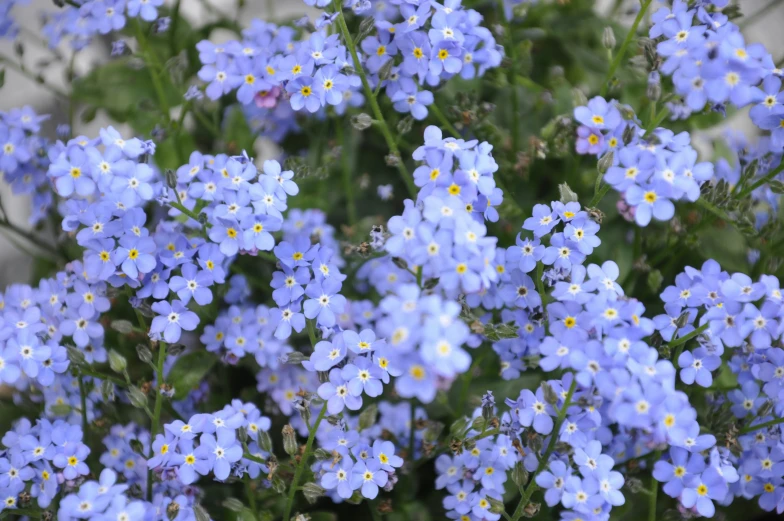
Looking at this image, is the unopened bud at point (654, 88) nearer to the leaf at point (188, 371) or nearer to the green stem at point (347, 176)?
the green stem at point (347, 176)

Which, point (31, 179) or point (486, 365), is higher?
point (31, 179)

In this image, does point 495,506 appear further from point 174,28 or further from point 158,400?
point 174,28

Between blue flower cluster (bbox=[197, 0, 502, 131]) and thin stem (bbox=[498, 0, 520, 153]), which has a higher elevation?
blue flower cluster (bbox=[197, 0, 502, 131])

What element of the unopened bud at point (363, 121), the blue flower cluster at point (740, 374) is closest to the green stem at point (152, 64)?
the unopened bud at point (363, 121)

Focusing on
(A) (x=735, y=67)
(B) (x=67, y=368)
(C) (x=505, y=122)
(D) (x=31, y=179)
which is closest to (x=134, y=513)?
(B) (x=67, y=368)

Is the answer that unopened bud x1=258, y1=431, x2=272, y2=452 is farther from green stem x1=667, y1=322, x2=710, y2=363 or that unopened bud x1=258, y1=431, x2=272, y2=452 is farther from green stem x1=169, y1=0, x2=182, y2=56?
green stem x1=169, y1=0, x2=182, y2=56

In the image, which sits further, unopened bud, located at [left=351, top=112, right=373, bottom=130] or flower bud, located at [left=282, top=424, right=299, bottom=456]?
unopened bud, located at [left=351, top=112, right=373, bottom=130]

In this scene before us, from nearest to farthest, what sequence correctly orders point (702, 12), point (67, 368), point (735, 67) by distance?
point (735, 67), point (702, 12), point (67, 368)

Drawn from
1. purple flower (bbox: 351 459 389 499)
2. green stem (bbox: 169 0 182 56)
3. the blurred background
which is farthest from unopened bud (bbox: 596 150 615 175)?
the blurred background

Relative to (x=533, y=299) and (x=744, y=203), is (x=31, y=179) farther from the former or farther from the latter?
(x=744, y=203)

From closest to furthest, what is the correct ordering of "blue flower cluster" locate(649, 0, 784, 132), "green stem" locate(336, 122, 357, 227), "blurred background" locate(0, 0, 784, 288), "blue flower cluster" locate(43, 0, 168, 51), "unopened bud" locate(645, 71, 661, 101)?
"blue flower cluster" locate(649, 0, 784, 132) < "unopened bud" locate(645, 71, 661, 101) < "blue flower cluster" locate(43, 0, 168, 51) < "green stem" locate(336, 122, 357, 227) < "blurred background" locate(0, 0, 784, 288)
